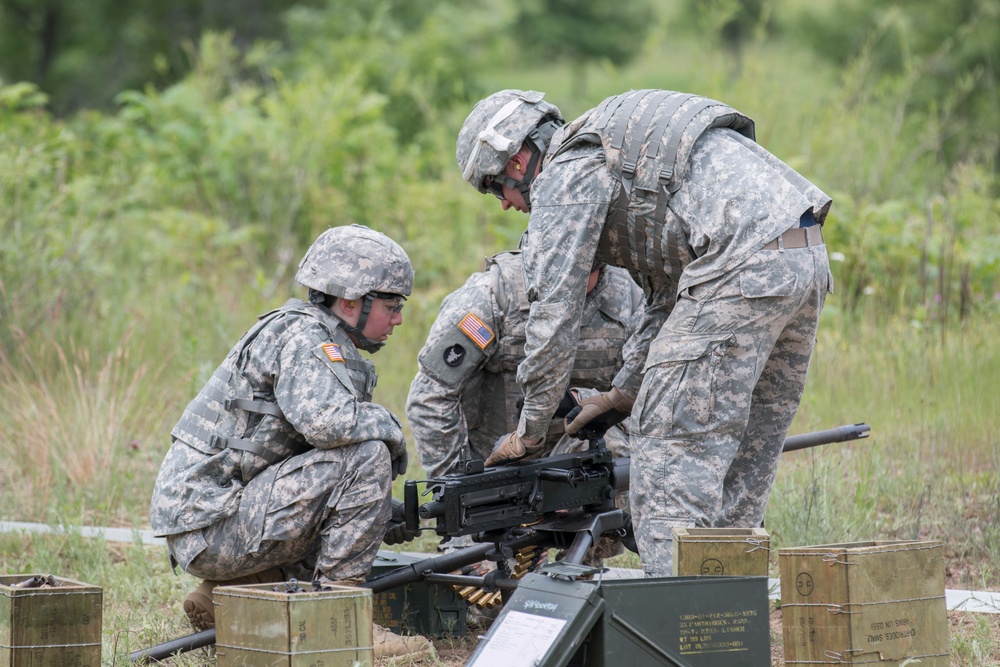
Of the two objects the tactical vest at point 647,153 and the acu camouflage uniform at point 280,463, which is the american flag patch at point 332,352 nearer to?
the acu camouflage uniform at point 280,463

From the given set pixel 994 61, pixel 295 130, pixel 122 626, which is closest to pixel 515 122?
pixel 122 626

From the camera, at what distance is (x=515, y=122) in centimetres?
431

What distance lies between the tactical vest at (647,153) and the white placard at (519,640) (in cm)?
153

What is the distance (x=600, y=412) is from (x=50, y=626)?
2.10 m

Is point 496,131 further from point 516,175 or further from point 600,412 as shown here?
point 600,412

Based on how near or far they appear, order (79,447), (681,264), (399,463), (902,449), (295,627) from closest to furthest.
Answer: (295,627) < (681,264) < (399,463) < (902,449) < (79,447)

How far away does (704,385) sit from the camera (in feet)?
12.0

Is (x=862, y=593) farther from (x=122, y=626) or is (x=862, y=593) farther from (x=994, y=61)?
(x=994, y=61)

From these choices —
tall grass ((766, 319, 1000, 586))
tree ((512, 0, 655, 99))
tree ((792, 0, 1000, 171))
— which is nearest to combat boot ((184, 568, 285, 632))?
tall grass ((766, 319, 1000, 586))

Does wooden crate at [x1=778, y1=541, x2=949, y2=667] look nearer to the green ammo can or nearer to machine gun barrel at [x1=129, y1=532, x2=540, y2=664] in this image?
the green ammo can

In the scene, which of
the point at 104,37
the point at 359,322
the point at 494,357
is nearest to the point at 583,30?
the point at 104,37

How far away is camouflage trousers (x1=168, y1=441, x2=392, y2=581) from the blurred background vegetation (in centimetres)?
203

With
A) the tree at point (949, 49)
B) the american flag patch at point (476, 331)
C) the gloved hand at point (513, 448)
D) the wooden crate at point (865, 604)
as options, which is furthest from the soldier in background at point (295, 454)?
the tree at point (949, 49)

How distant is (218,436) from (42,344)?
3.85 m
